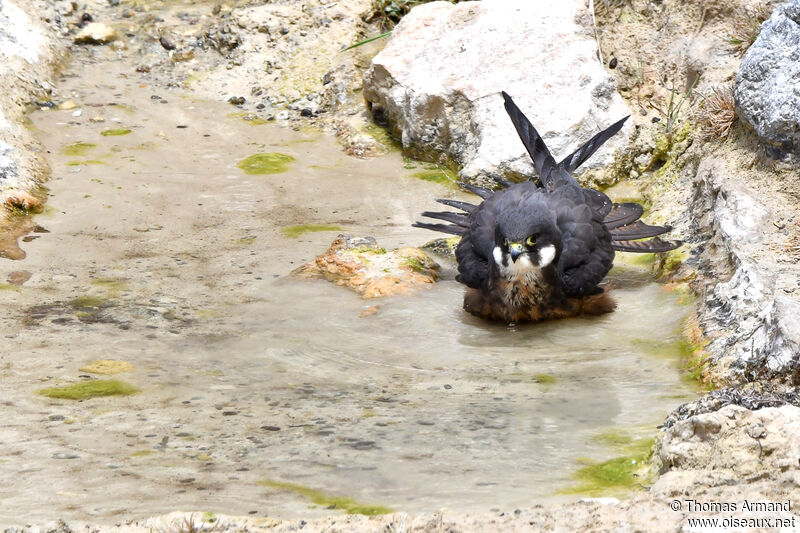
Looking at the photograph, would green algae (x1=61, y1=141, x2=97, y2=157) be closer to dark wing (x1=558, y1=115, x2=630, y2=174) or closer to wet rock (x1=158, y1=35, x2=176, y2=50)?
wet rock (x1=158, y1=35, x2=176, y2=50)

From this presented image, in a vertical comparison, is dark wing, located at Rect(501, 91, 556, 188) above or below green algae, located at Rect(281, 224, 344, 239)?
above

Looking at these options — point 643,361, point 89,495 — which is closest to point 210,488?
point 89,495

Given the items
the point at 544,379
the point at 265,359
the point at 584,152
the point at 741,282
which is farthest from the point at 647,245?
the point at 265,359

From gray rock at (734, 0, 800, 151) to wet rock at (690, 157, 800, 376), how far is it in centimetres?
37

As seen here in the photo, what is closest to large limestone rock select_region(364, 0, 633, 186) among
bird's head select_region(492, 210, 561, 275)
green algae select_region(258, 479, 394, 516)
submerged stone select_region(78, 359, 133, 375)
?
bird's head select_region(492, 210, 561, 275)

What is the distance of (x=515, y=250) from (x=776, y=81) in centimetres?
207

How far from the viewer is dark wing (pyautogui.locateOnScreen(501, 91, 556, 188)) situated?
654 cm

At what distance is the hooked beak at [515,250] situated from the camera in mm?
5469

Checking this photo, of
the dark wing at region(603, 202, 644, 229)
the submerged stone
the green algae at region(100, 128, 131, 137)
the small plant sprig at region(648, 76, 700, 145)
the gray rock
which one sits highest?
the gray rock

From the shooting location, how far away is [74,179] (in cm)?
787

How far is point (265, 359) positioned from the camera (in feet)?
16.5

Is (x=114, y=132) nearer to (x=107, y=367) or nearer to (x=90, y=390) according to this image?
(x=107, y=367)

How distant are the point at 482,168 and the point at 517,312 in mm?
2344

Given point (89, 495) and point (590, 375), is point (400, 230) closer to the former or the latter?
point (590, 375)
